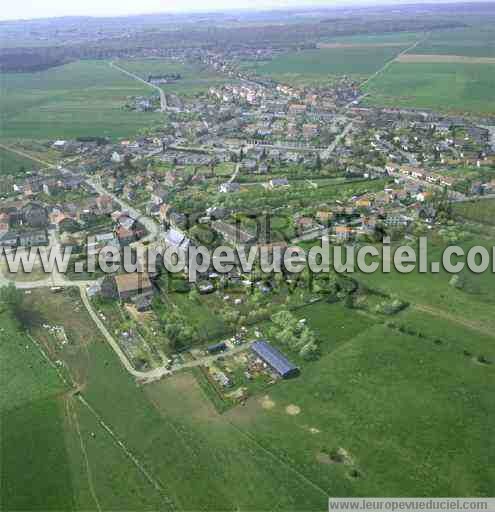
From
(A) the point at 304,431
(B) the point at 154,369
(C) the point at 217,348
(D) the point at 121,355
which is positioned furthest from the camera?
(C) the point at 217,348

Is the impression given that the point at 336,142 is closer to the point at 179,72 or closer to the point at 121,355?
the point at 121,355

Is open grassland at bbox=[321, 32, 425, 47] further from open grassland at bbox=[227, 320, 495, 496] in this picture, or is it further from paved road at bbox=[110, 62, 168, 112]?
open grassland at bbox=[227, 320, 495, 496]

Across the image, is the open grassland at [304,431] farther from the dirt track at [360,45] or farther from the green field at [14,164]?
the dirt track at [360,45]

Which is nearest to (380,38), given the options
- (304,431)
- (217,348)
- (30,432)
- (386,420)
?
(217,348)

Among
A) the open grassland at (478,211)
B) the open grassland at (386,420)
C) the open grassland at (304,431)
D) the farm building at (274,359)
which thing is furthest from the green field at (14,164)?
the open grassland at (478,211)

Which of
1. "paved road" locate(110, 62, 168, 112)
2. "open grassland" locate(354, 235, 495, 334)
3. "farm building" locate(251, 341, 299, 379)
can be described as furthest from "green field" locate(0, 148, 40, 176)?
"open grassland" locate(354, 235, 495, 334)

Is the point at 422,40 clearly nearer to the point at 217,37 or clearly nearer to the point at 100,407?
the point at 217,37
